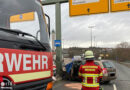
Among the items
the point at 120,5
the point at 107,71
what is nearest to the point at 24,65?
the point at 107,71

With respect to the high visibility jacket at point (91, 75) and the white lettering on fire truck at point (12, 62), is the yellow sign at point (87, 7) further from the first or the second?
the white lettering on fire truck at point (12, 62)

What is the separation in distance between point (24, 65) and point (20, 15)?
1.10m

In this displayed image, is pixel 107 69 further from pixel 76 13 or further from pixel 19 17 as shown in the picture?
pixel 19 17

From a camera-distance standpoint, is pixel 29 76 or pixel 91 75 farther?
pixel 91 75

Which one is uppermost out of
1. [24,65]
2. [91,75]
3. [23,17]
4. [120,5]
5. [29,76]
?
[120,5]

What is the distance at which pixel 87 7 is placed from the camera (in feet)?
33.6

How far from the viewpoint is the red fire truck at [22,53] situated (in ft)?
6.50

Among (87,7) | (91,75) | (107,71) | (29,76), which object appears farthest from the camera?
(87,7)

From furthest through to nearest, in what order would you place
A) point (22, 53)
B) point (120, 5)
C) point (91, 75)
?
point (120, 5)
point (91, 75)
point (22, 53)

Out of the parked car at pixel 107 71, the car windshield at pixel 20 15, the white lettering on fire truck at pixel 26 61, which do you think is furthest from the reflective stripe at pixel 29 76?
the parked car at pixel 107 71

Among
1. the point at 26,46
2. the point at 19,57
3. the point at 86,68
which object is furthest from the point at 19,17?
the point at 86,68

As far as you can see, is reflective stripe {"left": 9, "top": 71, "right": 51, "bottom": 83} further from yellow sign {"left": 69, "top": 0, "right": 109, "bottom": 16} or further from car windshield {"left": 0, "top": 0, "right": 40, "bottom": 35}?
yellow sign {"left": 69, "top": 0, "right": 109, "bottom": 16}

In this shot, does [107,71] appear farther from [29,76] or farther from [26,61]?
[26,61]

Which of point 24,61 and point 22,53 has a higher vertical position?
point 22,53
